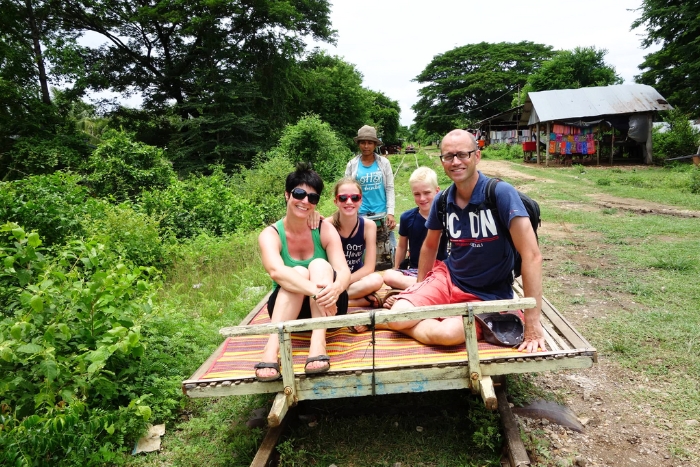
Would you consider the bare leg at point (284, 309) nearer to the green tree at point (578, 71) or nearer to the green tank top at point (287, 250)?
the green tank top at point (287, 250)

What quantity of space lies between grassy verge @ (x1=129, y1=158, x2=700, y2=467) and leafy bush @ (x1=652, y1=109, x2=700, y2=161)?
15.0 m

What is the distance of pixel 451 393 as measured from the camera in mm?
3518

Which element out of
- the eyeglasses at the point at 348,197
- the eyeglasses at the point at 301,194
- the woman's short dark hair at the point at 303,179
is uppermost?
the woman's short dark hair at the point at 303,179

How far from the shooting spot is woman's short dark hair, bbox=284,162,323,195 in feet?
10.5

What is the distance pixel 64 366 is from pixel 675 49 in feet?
99.2

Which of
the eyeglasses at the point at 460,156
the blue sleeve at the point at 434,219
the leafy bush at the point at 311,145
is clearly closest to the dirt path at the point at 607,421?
the blue sleeve at the point at 434,219

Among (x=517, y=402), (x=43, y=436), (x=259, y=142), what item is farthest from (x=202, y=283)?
(x=259, y=142)

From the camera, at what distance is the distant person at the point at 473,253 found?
2762mm

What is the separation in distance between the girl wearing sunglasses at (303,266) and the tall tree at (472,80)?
148ft

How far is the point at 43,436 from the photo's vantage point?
2453 mm

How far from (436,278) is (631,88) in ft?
84.2

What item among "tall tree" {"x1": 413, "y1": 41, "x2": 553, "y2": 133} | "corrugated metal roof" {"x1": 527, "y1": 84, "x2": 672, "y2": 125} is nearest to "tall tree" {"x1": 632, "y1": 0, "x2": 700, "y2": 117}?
"corrugated metal roof" {"x1": 527, "y1": 84, "x2": 672, "y2": 125}

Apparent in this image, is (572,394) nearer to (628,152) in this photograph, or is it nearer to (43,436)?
(43,436)

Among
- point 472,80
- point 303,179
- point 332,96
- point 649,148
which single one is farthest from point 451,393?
point 472,80
